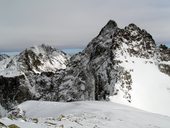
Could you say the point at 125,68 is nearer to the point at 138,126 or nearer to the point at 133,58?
the point at 133,58

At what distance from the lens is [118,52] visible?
117 m

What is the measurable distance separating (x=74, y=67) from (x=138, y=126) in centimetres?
13158

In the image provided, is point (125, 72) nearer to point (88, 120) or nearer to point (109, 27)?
point (109, 27)

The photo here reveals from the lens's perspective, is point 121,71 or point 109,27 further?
point 109,27

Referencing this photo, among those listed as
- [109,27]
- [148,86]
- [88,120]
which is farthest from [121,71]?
[88,120]

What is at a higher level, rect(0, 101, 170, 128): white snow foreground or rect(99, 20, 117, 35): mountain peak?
rect(99, 20, 117, 35): mountain peak

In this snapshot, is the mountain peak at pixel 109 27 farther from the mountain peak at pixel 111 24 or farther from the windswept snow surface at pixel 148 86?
the windswept snow surface at pixel 148 86

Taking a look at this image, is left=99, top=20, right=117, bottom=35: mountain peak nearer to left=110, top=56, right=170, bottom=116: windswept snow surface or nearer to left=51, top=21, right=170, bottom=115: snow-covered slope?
left=51, top=21, right=170, bottom=115: snow-covered slope

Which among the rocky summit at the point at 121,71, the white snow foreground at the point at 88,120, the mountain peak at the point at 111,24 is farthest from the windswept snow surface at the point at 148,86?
the white snow foreground at the point at 88,120

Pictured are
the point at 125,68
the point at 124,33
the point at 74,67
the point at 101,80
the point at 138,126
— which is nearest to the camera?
the point at 138,126

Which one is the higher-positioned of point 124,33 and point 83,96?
point 124,33

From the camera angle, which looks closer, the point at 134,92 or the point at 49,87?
the point at 134,92

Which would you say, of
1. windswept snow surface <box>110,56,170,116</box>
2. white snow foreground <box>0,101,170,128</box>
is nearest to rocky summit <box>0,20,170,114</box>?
windswept snow surface <box>110,56,170,116</box>

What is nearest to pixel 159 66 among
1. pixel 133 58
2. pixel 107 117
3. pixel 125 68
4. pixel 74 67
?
pixel 133 58
